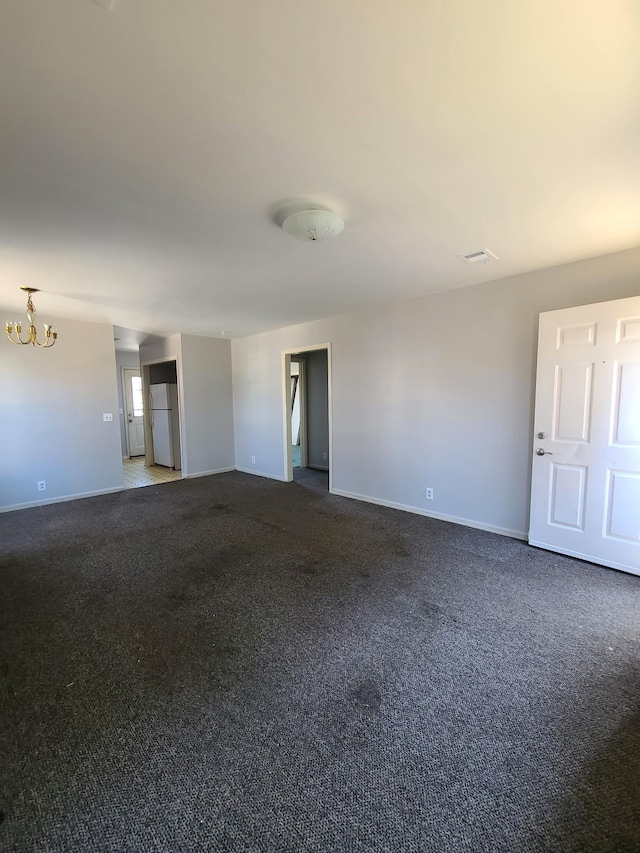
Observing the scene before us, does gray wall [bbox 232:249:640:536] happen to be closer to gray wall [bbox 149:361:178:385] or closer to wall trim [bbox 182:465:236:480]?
wall trim [bbox 182:465:236:480]

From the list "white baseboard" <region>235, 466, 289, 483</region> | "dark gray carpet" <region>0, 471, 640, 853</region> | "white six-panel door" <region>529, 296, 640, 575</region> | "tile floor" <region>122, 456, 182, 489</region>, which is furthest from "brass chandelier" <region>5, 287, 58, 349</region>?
"white six-panel door" <region>529, 296, 640, 575</region>

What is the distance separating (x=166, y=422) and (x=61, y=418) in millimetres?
2270

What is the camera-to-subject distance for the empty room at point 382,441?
3.79 ft

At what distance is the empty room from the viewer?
45.5 inches

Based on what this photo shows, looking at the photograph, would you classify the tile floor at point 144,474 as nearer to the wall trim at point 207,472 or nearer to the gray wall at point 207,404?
the wall trim at point 207,472

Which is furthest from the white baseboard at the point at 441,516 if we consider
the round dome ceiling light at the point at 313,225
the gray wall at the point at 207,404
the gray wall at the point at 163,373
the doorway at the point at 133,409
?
the doorway at the point at 133,409

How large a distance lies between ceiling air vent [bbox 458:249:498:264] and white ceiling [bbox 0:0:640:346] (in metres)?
0.09

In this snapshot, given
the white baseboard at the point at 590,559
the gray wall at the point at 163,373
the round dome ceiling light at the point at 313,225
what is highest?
the round dome ceiling light at the point at 313,225

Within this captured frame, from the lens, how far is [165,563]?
309 centimetres

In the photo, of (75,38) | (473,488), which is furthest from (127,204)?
(473,488)

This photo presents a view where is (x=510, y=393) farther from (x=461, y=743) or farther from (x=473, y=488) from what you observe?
(x=461, y=743)

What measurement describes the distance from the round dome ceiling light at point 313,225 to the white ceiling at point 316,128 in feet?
0.24

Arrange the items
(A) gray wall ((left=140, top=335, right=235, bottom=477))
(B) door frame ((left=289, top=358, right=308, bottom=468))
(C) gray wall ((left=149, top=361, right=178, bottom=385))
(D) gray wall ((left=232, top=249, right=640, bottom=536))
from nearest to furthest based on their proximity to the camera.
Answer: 1. (D) gray wall ((left=232, top=249, right=640, bottom=536))
2. (A) gray wall ((left=140, top=335, right=235, bottom=477))
3. (B) door frame ((left=289, top=358, right=308, bottom=468))
4. (C) gray wall ((left=149, top=361, right=178, bottom=385))

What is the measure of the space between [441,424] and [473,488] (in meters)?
0.74
